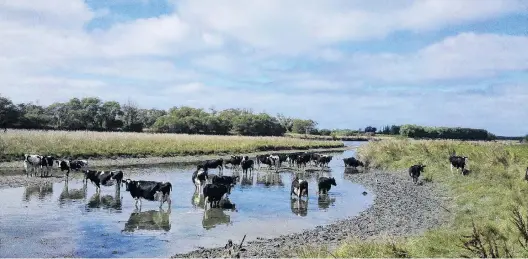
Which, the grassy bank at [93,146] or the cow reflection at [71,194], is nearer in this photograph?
the cow reflection at [71,194]

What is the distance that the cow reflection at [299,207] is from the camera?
18339 millimetres

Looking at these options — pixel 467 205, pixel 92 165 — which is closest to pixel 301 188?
pixel 467 205

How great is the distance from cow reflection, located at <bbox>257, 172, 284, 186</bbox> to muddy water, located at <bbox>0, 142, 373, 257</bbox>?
2.93m

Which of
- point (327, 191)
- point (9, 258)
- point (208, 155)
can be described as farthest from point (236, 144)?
point (9, 258)

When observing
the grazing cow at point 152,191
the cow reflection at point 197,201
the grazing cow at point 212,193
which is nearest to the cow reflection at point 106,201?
the grazing cow at point 152,191

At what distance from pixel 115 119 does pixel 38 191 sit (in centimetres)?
7946

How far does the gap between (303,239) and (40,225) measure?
767 centimetres

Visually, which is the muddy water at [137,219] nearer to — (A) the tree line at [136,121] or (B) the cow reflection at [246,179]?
(B) the cow reflection at [246,179]

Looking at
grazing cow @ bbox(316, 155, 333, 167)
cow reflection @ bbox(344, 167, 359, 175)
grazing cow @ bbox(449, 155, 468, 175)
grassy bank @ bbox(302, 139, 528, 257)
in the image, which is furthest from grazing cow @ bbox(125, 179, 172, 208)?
grazing cow @ bbox(316, 155, 333, 167)

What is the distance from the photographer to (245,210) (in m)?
18.4

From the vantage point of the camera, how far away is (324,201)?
71.3ft

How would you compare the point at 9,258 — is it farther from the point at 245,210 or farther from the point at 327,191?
the point at 327,191

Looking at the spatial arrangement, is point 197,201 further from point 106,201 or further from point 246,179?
point 246,179

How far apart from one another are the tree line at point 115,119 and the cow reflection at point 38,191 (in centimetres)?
5664
